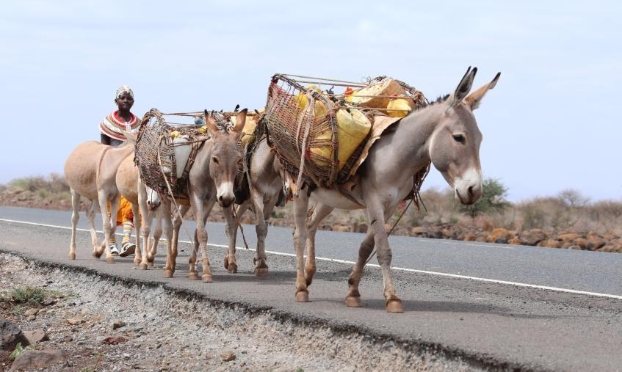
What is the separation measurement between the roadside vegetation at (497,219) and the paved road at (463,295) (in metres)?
1.82

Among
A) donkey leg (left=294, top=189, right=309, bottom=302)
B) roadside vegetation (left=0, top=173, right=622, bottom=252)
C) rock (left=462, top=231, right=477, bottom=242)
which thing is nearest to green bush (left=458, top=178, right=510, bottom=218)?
roadside vegetation (left=0, top=173, right=622, bottom=252)

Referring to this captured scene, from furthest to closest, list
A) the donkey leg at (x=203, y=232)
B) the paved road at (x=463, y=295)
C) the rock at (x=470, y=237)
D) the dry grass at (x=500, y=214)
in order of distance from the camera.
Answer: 1. the dry grass at (x=500, y=214)
2. the rock at (x=470, y=237)
3. the donkey leg at (x=203, y=232)
4. the paved road at (x=463, y=295)

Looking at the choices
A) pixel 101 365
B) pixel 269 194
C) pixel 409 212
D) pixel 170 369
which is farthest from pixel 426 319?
pixel 409 212

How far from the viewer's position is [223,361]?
28.2 ft

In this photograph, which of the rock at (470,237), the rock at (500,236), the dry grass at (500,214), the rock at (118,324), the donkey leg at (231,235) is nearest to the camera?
the rock at (118,324)

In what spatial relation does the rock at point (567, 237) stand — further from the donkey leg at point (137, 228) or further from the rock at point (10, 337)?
the rock at point (10, 337)

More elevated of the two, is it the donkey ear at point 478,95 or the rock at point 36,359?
the donkey ear at point 478,95

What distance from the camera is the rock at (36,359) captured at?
880 cm

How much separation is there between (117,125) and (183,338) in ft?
25.7

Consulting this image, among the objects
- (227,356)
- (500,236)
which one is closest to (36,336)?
(227,356)

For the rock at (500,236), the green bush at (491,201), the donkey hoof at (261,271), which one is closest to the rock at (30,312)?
the donkey hoof at (261,271)

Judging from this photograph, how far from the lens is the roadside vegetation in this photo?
78.9 feet

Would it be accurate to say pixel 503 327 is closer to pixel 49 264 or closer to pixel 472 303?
pixel 472 303

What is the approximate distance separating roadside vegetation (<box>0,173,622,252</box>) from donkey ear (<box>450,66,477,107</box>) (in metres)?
6.54
